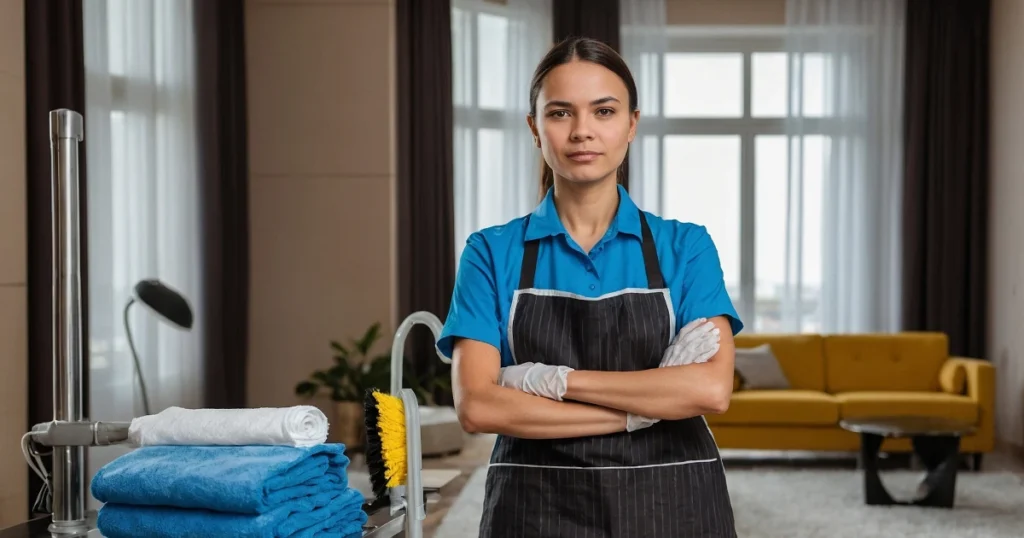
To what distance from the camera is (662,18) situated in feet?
24.9

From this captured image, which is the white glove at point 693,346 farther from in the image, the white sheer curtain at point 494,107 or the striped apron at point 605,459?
the white sheer curtain at point 494,107

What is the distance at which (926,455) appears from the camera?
17.0 ft

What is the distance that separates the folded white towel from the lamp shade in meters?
2.21

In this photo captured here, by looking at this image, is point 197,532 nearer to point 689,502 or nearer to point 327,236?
point 689,502

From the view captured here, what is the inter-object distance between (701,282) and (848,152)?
652cm

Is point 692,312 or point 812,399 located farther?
point 812,399

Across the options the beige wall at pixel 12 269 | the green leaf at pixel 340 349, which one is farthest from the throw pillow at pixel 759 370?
the beige wall at pixel 12 269

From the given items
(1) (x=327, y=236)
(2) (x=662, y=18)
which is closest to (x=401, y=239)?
(1) (x=327, y=236)

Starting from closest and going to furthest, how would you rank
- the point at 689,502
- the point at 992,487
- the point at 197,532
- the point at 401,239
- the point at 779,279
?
the point at 197,532, the point at 689,502, the point at 992,487, the point at 401,239, the point at 779,279

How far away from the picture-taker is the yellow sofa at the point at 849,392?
6.05m

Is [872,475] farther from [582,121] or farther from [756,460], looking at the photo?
[582,121]

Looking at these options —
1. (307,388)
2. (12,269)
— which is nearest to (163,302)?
(12,269)

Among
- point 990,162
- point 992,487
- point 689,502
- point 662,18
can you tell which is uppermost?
point 662,18

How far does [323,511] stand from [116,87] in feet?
13.6
